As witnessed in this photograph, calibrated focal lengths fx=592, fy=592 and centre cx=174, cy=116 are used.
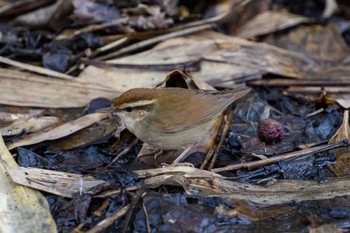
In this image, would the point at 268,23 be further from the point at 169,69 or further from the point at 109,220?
the point at 109,220

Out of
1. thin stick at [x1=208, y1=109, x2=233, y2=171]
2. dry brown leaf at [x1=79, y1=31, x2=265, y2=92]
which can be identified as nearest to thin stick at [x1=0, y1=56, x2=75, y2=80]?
dry brown leaf at [x1=79, y1=31, x2=265, y2=92]

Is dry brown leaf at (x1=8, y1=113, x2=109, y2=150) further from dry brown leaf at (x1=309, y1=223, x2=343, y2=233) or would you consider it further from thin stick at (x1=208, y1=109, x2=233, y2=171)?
dry brown leaf at (x1=309, y1=223, x2=343, y2=233)

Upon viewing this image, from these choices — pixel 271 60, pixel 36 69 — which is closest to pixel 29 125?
pixel 36 69

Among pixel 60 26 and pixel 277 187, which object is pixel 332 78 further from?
pixel 60 26

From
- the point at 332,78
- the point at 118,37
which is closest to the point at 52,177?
the point at 118,37

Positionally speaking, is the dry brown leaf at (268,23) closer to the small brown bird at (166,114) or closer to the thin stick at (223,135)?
the thin stick at (223,135)
